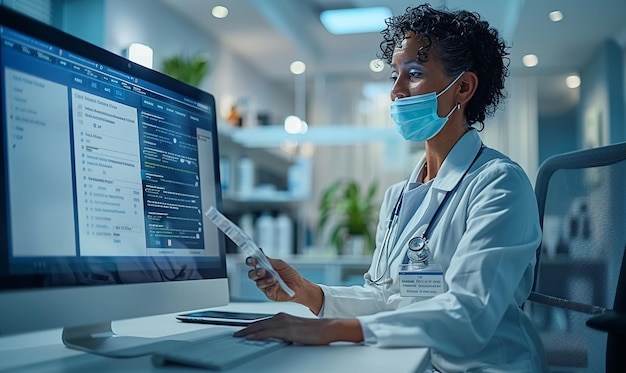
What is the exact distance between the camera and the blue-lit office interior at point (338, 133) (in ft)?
3.83

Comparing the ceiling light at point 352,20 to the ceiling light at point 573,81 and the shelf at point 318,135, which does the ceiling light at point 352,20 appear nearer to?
the shelf at point 318,135

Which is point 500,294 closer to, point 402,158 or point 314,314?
point 314,314

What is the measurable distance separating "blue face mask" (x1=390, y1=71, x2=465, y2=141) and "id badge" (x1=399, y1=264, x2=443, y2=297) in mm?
345

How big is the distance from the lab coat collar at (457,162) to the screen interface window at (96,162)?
465 millimetres

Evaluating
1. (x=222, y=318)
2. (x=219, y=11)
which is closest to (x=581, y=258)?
(x=222, y=318)

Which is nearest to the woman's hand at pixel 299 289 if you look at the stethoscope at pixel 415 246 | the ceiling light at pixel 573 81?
the stethoscope at pixel 415 246

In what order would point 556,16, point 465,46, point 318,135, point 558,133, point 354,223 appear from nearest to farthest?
point 465,46 < point 556,16 < point 354,223 < point 318,135 < point 558,133

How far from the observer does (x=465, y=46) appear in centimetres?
140

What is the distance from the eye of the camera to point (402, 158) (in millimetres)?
4566

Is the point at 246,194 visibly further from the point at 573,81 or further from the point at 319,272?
the point at 573,81

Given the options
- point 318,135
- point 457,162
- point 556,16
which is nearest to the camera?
point 457,162

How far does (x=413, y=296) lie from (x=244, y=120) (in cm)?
351

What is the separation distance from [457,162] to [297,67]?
A: 4519 mm

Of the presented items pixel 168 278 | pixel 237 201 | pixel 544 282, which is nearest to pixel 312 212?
pixel 237 201
